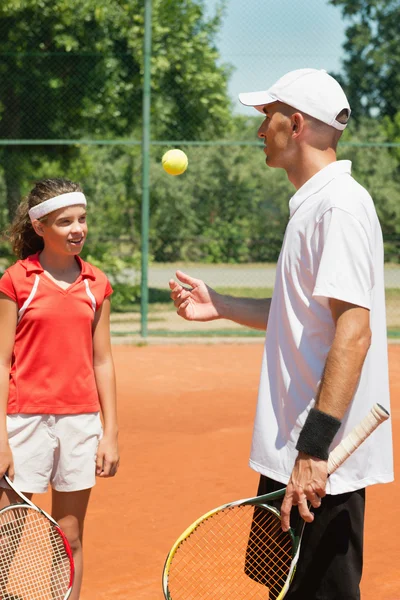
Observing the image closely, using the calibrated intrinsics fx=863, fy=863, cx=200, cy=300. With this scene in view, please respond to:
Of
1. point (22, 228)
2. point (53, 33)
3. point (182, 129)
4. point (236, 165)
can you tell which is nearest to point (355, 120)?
point (236, 165)

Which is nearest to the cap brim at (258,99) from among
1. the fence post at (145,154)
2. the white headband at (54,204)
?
the white headband at (54,204)

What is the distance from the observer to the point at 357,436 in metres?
2.27

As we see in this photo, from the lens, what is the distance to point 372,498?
15.9 feet

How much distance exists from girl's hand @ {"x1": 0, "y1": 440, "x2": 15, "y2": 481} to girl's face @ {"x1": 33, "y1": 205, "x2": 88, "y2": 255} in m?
0.70

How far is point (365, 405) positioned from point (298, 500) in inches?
12.9

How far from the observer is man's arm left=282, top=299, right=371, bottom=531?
7.39ft

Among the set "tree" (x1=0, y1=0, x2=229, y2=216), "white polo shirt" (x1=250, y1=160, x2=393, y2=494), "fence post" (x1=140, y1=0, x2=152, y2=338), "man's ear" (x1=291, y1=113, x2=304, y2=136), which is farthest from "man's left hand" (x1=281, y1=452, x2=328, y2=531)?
"tree" (x1=0, y1=0, x2=229, y2=216)

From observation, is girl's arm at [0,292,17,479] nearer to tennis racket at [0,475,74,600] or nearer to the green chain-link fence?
tennis racket at [0,475,74,600]

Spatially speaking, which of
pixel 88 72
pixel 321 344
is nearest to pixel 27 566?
pixel 321 344

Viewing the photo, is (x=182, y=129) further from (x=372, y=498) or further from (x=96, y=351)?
(x=96, y=351)

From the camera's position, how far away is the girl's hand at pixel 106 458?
3070 mm

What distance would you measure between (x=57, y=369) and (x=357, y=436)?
1178mm

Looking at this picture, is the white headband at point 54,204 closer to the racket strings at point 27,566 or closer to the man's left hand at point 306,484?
the racket strings at point 27,566

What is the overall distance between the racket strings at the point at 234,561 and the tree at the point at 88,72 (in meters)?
9.52
